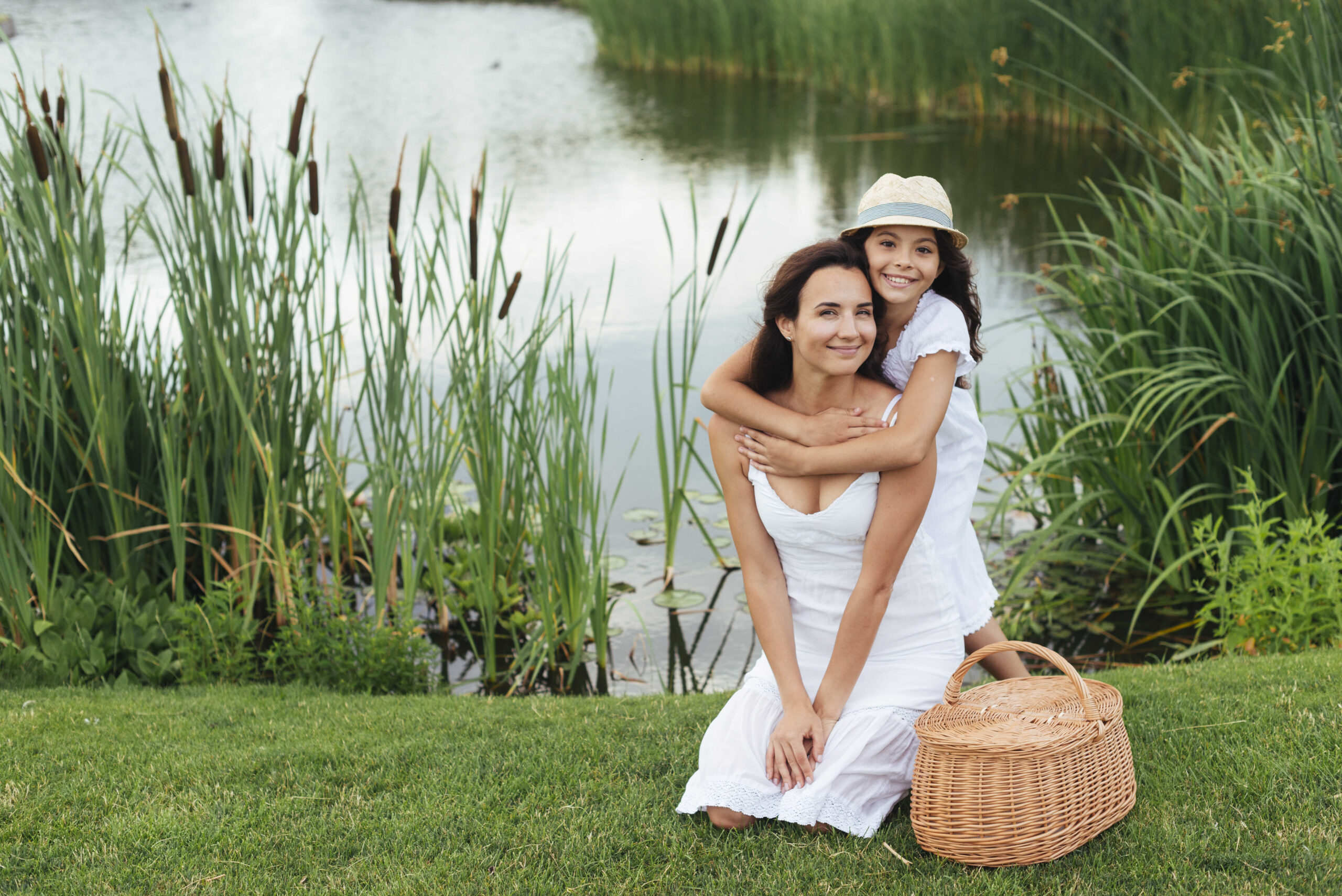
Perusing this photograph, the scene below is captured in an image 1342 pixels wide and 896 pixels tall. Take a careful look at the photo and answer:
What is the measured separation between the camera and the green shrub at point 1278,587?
295cm

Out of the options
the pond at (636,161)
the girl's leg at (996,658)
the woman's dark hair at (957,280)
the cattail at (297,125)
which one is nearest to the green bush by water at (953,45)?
the pond at (636,161)

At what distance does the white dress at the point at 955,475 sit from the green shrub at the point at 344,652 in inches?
63.3

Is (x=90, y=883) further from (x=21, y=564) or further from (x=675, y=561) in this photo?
(x=675, y=561)

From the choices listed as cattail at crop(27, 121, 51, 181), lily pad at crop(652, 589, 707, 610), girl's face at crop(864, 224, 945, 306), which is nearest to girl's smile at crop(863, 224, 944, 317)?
girl's face at crop(864, 224, 945, 306)

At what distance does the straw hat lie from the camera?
2.22 m

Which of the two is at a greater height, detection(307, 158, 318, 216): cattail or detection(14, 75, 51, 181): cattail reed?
detection(14, 75, 51, 181): cattail reed

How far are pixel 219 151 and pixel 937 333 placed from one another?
191cm

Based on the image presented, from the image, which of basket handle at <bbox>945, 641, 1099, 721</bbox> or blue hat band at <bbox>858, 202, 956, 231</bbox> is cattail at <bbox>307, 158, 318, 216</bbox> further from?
basket handle at <bbox>945, 641, 1099, 721</bbox>

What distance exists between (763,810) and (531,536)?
1420mm

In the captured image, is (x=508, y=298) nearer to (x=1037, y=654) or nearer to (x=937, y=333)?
(x=937, y=333)

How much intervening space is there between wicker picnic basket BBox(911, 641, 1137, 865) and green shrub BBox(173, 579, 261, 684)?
1.99 metres

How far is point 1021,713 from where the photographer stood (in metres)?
2.13

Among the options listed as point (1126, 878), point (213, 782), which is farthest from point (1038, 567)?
point (213, 782)

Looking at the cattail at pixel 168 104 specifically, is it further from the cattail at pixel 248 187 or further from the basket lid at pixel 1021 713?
the basket lid at pixel 1021 713
